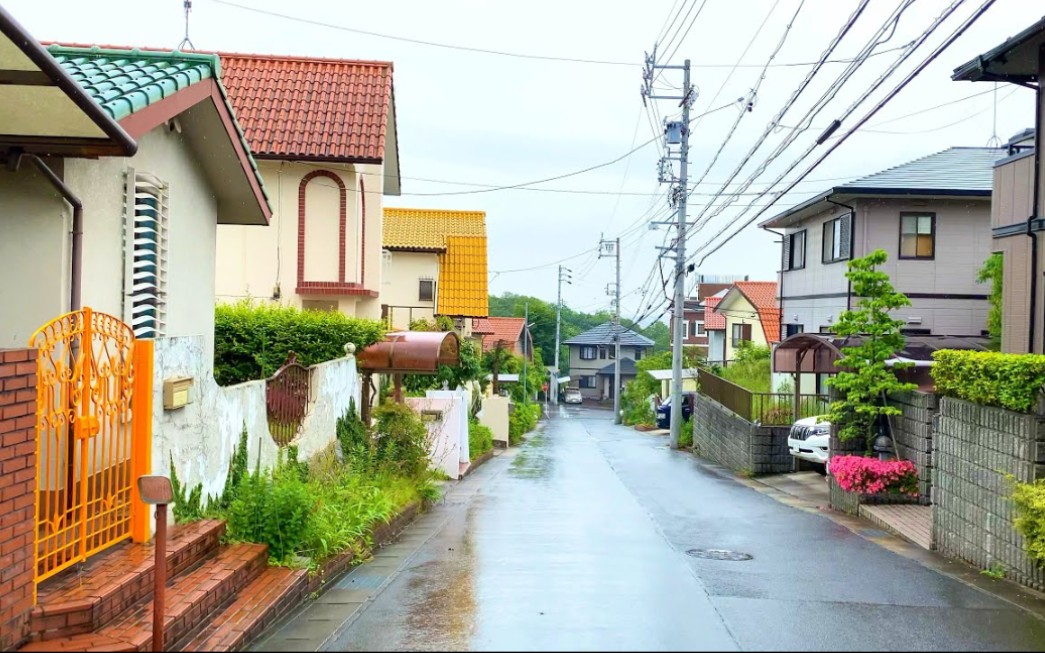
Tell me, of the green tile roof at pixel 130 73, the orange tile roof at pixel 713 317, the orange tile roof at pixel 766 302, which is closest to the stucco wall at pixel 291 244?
the green tile roof at pixel 130 73

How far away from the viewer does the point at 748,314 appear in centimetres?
4800

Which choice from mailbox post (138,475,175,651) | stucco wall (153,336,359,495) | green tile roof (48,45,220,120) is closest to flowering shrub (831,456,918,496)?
stucco wall (153,336,359,495)

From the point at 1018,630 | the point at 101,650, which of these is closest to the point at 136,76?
the point at 101,650

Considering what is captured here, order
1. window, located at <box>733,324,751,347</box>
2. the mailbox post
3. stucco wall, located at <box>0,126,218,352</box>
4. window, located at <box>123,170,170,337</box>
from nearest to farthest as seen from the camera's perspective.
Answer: the mailbox post → stucco wall, located at <box>0,126,218,352</box> → window, located at <box>123,170,170,337</box> → window, located at <box>733,324,751,347</box>

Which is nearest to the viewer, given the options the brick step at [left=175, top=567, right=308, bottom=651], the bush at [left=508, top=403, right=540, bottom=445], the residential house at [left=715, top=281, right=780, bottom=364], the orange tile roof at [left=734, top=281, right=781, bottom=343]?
the brick step at [left=175, top=567, right=308, bottom=651]

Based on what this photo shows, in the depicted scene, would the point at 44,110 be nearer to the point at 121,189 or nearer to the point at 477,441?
the point at 121,189

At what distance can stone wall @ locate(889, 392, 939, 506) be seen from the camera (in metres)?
15.4

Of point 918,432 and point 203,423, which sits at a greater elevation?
point 203,423

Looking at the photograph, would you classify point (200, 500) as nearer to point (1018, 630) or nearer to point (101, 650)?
point (101, 650)

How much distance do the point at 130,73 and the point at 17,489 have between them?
523cm

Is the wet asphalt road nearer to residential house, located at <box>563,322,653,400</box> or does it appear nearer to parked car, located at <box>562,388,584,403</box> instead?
parked car, located at <box>562,388,584,403</box>

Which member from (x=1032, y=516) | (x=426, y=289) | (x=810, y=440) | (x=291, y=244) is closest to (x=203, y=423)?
(x=1032, y=516)

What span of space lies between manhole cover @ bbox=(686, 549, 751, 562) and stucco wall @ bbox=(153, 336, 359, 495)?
16.9ft

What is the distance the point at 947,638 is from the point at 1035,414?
11.1 ft
